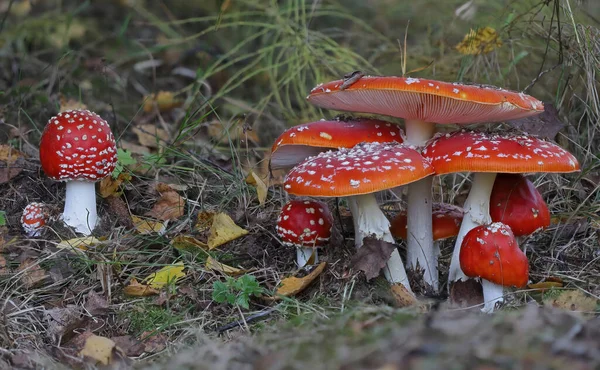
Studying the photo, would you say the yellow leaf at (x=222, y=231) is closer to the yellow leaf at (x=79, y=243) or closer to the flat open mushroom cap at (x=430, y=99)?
the yellow leaf at (x=79, y=243)

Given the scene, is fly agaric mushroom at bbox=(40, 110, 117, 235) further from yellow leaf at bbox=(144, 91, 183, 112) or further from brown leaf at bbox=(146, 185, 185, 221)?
yellow leaf at bbox=(144, 91, 183, 112)

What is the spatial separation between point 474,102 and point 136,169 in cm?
271

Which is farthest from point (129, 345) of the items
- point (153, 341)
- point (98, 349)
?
point (98, 349)

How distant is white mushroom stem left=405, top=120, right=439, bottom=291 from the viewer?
11.5ft

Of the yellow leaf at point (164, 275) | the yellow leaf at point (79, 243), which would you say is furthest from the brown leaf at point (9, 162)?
the yellow leaf at point (164, 275)

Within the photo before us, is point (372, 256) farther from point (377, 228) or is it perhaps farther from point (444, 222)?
point (444, 222)

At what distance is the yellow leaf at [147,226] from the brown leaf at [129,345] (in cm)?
94

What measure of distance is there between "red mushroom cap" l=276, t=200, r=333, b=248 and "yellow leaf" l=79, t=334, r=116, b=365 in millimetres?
1196

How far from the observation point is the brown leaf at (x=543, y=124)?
382 centimetres

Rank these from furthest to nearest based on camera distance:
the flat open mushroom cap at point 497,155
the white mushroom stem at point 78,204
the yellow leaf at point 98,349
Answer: the white mushroom stem at point 78,204
the flat open mushroom cap at point 497,155
the yellow leaf at point 98,349

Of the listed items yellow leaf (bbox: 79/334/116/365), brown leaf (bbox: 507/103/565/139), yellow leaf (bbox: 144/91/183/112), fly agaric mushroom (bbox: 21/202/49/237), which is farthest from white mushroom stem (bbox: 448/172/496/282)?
yellow leaf (bbox: 144/91/183/112)

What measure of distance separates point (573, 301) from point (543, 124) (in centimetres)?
123

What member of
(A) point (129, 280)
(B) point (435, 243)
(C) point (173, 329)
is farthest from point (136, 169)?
(B) point (435, 243)

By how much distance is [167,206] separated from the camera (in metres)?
4.31
